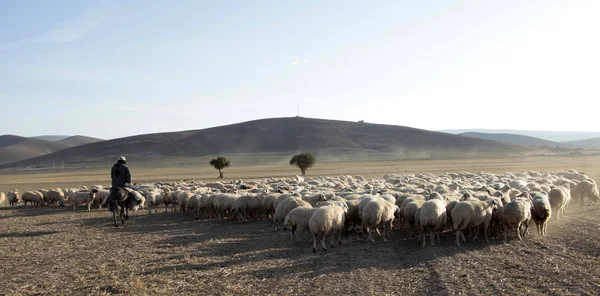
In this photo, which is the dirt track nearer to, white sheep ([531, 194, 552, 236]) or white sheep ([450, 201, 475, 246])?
white sheep ([531, 194, 552, 236])

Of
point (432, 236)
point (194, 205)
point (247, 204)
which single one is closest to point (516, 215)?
point (432, 236)

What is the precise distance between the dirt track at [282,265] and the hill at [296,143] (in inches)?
4123

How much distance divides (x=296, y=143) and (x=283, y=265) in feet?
439

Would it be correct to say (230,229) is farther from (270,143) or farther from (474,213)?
(270,143)

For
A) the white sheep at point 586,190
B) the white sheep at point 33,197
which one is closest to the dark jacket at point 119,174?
the white sheep at point 33,197

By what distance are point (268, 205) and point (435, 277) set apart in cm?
955

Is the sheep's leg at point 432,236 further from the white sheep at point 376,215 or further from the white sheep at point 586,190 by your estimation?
the white sheep at point 586,190

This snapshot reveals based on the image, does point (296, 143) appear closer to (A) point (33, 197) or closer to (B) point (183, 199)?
(A) point (33, 197)

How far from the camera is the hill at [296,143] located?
130 meters

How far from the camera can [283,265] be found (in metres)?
10.4

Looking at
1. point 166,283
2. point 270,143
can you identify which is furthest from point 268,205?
point 270,143

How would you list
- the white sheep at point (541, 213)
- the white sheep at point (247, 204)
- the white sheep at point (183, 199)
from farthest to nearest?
the white sheep at point (183, 199) → the white sheep at point (247, 204) → the white sheep at point (541, 213)

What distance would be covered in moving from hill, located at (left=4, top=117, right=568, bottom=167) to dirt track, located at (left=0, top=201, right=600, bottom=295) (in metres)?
105

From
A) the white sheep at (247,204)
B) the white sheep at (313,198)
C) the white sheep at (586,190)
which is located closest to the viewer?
the white sheep at (313,198)
